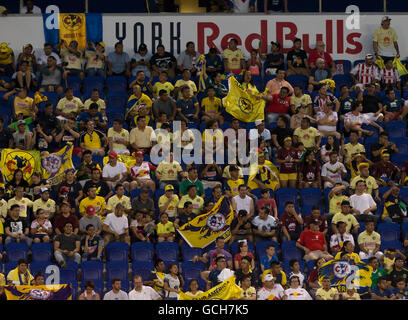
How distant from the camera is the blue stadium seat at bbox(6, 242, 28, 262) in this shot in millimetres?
17766

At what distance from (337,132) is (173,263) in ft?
17.8

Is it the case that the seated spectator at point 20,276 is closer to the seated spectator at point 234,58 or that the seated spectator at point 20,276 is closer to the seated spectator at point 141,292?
the seated spectator at point 141,292

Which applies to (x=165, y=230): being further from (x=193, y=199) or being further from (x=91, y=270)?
(x=91, y=270)

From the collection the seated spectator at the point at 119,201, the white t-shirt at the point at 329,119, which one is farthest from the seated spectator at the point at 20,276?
the white t-shirt at the point at 329,119

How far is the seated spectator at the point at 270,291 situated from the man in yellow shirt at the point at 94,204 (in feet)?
11.2

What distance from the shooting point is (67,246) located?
17.8 metres

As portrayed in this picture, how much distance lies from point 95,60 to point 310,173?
6.20 metres

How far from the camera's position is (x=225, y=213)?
18266mm

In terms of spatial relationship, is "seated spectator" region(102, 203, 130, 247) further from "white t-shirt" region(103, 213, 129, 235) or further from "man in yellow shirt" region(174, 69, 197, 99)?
"man in yellow shirt" region(174, 69, 197, 99)

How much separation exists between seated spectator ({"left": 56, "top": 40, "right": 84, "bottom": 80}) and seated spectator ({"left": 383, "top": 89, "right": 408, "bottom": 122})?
270 inches

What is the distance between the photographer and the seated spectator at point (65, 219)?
59.7 feet
